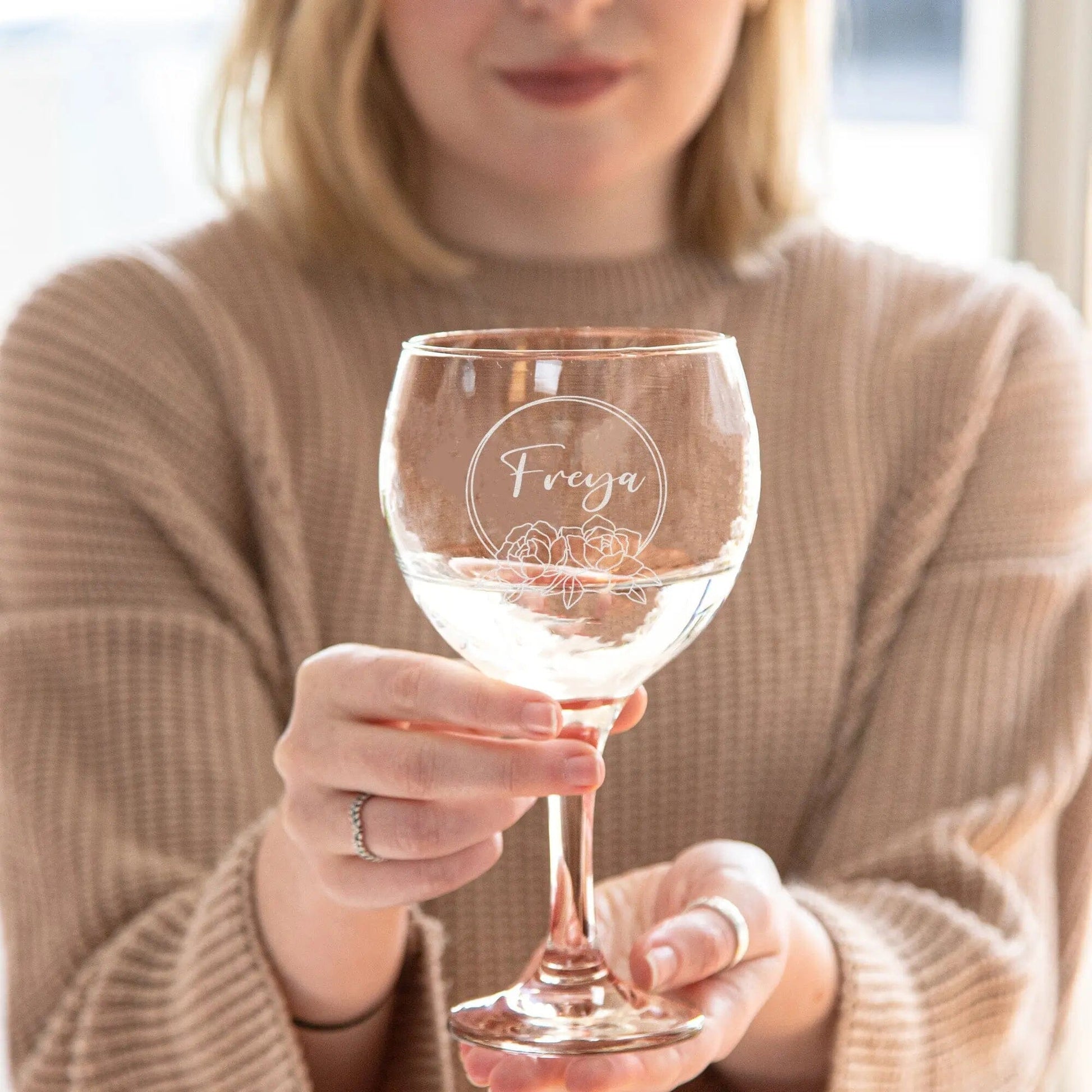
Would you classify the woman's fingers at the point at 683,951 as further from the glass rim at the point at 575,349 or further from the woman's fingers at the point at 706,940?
the glass rim at the point at 575,349

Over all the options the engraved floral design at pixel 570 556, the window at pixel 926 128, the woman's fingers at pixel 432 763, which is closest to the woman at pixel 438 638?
the woman's fingers at pixel 432 763

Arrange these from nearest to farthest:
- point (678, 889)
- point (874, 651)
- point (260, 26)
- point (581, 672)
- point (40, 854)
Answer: point (581, 672) < point (678, 889) < point (40, 854) < point (874, 651) < point (260, 26)

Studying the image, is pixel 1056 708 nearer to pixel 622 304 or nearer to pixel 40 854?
pixel 622 304

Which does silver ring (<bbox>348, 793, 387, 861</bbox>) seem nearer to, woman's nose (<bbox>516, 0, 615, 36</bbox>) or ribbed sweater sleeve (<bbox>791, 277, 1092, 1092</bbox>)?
ribbed sweater sleeve (<bbox>791, 277, 1092, 1092</bbox>)

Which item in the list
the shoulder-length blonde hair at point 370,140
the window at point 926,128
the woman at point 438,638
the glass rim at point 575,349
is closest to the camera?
the glass rim at point 575,349

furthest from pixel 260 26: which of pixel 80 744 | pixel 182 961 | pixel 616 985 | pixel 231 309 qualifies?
pixel 616 985

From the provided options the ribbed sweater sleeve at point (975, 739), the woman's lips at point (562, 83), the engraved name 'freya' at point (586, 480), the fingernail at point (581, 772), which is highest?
the woman's lips at point (562, 83)

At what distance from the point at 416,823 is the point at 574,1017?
0.31 feet

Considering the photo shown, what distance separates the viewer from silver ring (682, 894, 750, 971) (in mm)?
613

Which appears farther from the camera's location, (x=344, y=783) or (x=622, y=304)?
(x=622, y=304)

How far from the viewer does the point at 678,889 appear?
69cm

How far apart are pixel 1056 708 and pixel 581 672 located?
530 millimetres

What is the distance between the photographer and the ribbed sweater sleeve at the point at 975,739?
2.72ft

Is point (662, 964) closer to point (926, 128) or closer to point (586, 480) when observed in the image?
point (586, 480)
